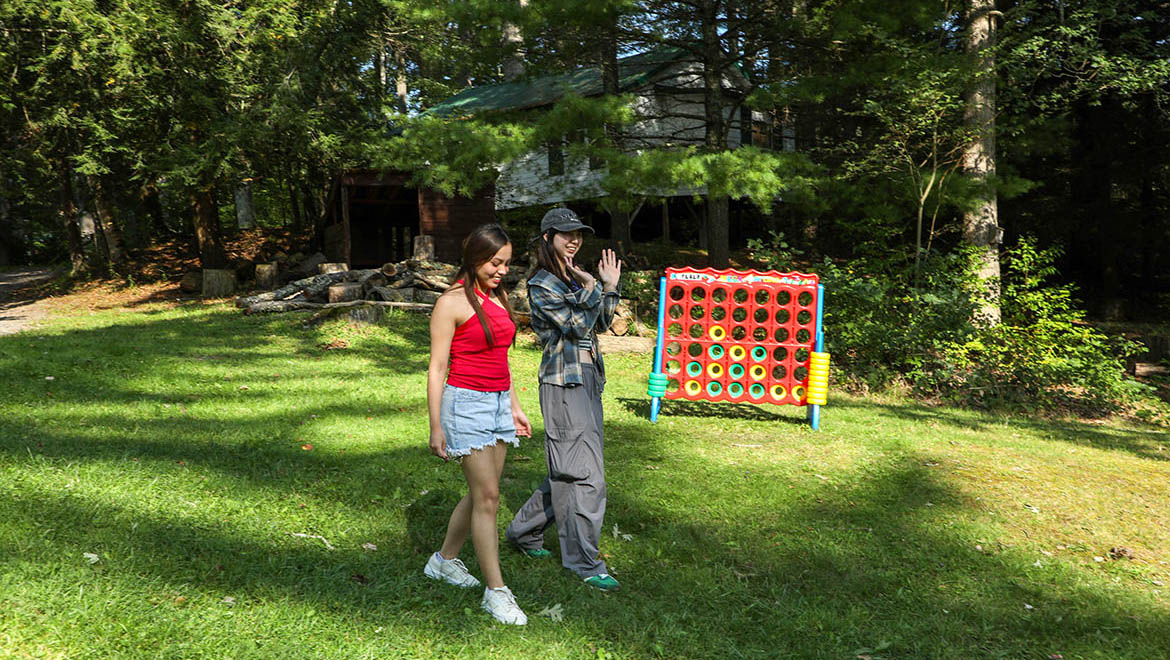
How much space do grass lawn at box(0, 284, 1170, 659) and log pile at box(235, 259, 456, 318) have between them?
24.6 feet

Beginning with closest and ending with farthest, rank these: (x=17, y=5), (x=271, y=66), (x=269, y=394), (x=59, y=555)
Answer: (x=59, y=555)
(x=269, y=394)
(x=17, y=5)
(x=271, y=66)

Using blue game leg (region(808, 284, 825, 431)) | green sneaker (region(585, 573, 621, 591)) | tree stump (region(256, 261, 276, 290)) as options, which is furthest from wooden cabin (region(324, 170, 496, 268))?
green sneaker (region(585, 573, 621, 591))

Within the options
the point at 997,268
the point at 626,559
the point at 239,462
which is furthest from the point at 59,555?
the point at 997,268

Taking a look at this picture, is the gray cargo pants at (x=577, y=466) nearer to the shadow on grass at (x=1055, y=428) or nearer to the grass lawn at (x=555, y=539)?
the grass lawn at (x=555, y=539)

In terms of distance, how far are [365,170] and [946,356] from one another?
14.5 meters

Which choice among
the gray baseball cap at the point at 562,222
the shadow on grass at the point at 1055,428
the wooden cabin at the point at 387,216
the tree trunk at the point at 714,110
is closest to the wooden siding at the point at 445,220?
the wooden cabin at the point at 387,216

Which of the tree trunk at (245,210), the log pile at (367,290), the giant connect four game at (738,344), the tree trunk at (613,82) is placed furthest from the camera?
the tree trunk at (245,210)

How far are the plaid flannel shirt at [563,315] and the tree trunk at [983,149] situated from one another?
35.3ft

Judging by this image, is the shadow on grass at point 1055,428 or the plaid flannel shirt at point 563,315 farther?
the shadow on grass at point 1055,428

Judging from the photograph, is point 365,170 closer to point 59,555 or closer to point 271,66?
point 271,66

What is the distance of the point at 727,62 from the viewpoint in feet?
47.9

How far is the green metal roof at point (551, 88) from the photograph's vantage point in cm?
1966

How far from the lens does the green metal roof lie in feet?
64.5

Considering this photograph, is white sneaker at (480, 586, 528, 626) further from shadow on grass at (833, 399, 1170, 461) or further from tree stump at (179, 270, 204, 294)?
tree stump at (179, 270, 204, 294)
